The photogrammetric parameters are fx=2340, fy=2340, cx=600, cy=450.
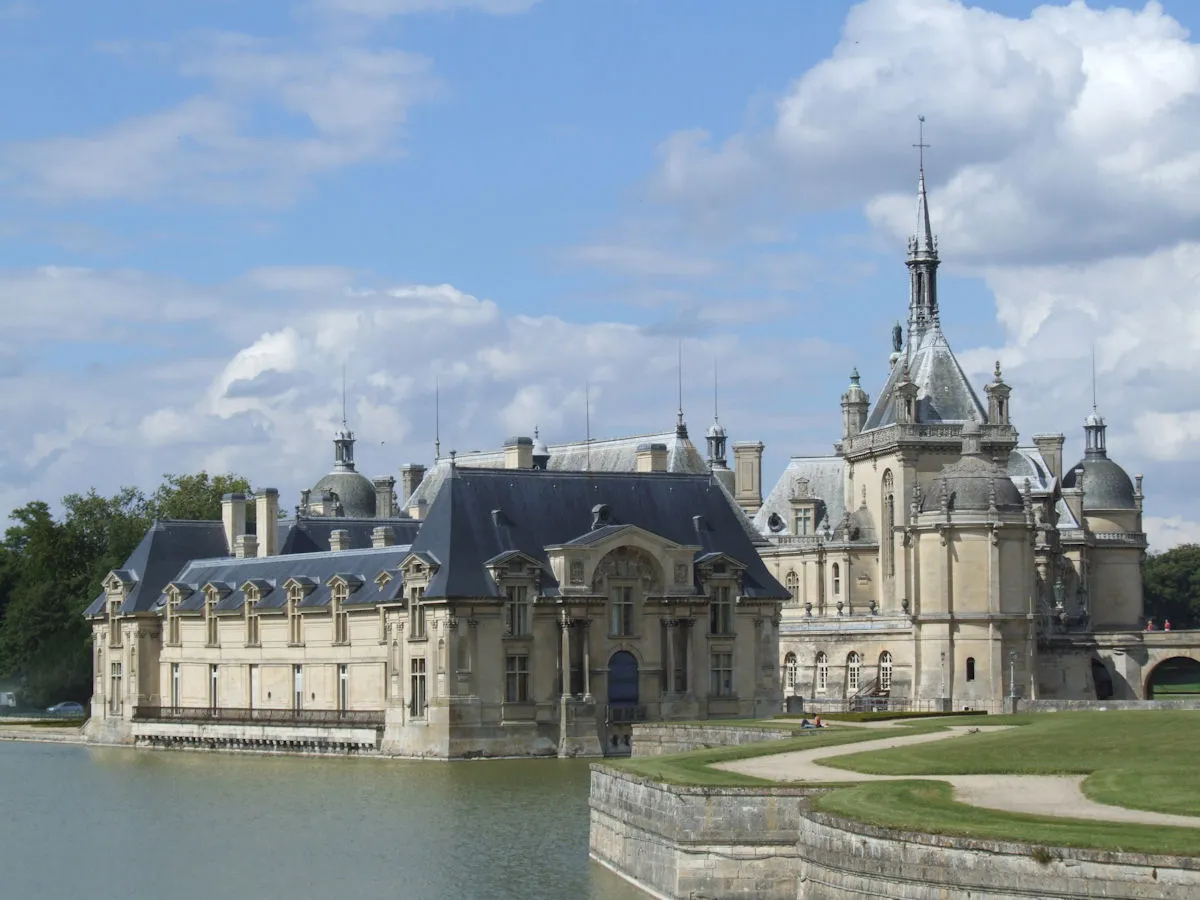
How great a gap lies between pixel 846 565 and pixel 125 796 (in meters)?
57.0

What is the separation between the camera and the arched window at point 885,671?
10200 centimetres

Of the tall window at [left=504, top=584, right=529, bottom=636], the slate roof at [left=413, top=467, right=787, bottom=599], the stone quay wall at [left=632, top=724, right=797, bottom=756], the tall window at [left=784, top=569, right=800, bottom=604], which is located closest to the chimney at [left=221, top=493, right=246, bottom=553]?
the slate roof at [left=413, top=467, right=787, bottom=599]

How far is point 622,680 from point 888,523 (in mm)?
35040

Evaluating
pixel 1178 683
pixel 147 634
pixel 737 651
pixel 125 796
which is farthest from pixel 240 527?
pixel 1178 683

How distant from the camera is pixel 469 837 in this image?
178ft

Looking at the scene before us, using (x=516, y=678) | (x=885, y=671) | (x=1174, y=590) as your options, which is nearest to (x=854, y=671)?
(x=885, y=671)

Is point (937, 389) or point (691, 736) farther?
point (937, 389)

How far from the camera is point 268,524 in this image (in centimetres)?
10044

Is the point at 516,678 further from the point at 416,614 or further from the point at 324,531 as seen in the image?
the point at 324,531

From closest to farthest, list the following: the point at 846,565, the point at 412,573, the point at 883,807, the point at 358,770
→ 1. the point at 883,807
2. the point at 358,770
3. the point at 412,573
4. the point at 846,565

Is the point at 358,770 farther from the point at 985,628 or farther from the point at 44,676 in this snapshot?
the point at 44,676

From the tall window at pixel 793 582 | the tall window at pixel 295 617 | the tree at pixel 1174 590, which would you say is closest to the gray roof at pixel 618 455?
the tall window at pixel 793 582

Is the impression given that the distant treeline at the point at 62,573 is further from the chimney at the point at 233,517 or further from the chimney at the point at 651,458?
the chimney at the point at 651,458

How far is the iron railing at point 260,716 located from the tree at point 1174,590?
88.0m
